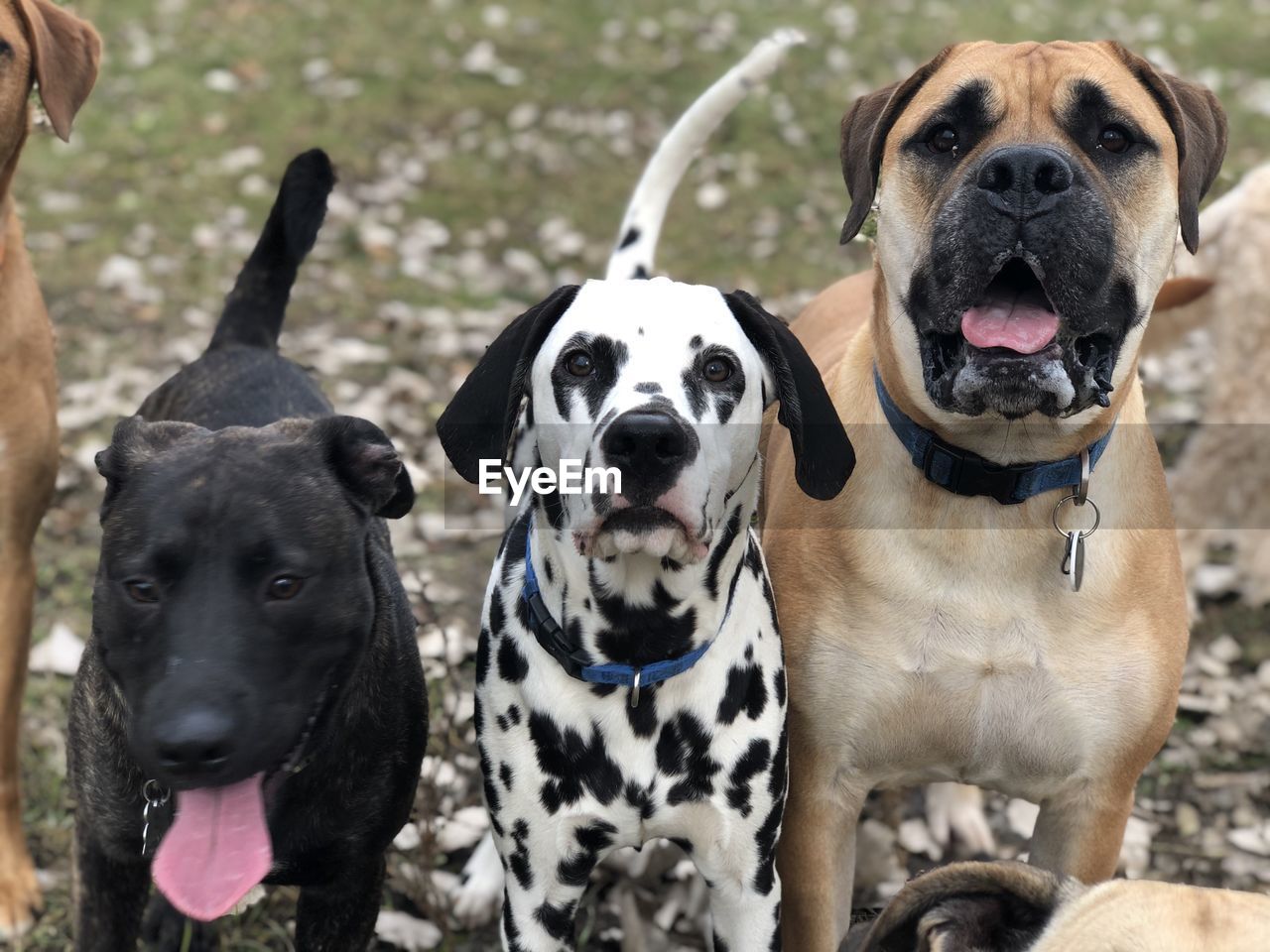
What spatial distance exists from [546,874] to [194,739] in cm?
83

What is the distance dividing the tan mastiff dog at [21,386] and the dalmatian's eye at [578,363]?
1.66 metres

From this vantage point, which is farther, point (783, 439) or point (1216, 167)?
point (783, 439)

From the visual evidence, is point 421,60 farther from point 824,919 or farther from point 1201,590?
point 824,919

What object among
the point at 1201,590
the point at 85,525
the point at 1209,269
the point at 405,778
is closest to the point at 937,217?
the point at 405,778

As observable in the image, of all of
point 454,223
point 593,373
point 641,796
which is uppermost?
point 454,223

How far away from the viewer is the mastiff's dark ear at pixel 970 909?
8.19ft

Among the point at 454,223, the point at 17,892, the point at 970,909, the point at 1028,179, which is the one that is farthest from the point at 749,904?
the point at 454,223

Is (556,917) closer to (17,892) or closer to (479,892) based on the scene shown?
(479,892)

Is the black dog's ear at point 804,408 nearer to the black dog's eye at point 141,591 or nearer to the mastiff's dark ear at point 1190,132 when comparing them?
the mastiff's dark ear at point 1190,132

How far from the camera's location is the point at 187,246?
7.58m

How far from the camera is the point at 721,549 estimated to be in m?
2.91

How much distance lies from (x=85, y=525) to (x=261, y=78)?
4.69 m

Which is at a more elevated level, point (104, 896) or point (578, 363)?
point (578, 363)

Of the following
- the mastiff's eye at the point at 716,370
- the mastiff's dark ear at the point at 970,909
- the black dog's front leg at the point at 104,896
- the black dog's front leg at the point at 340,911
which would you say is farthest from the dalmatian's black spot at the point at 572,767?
the black dog's front leg at the point at 104,896
